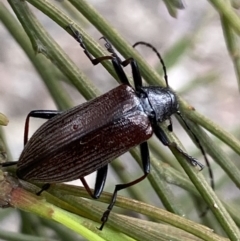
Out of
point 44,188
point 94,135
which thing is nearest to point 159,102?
point 94,135

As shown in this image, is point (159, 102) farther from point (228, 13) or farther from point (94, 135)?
point (228, 13)

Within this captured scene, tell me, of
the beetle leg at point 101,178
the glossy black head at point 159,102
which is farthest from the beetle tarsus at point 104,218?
the glossy black head at point 159,102

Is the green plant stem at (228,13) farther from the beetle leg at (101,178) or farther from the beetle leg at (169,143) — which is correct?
the beetle leg at (101,178)

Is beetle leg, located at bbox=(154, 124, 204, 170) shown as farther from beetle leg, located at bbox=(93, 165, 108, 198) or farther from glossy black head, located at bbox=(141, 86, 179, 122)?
beetle leg, located at bbox=(93, 165, 108, 198)

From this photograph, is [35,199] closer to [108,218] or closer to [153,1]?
[108,218]

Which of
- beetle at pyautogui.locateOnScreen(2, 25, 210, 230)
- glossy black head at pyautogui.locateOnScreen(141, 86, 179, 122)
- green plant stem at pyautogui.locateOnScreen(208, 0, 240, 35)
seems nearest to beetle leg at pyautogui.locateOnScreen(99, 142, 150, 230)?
beetle at pyautogui.locateOnScreen(2, 25, 210, 230)

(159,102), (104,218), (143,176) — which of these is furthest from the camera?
(159,102)

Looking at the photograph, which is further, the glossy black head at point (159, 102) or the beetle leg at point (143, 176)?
the glossy black head at point (159, 102)

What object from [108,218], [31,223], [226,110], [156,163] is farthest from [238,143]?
[226,110]
